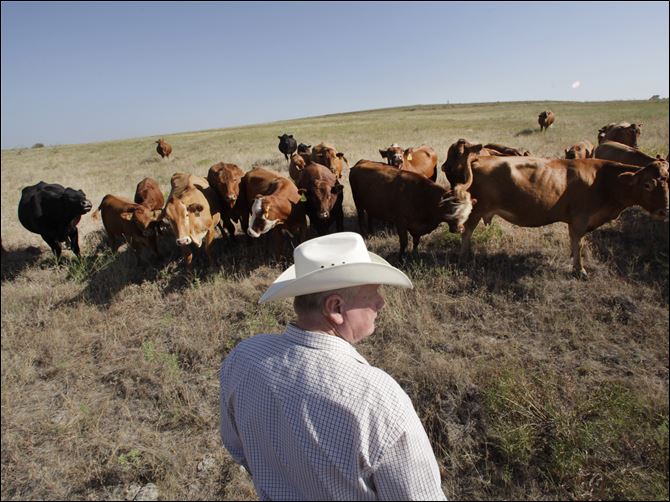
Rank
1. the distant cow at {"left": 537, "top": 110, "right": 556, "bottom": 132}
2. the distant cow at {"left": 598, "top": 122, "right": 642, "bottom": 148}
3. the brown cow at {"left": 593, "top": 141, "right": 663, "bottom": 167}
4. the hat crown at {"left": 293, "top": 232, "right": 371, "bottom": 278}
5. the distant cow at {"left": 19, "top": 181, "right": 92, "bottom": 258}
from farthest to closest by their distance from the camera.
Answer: the distant cow at {"left": 537, "top": 110, "right": 556, "bottom": 132} → the distant cow at {"left": 598, "top": 122, "right": 642, "bottom": 148} → the distant cow at {"left": 19, "top": 181, "right": 92, "bottom": 258} → the brown cow at {"left": 593, "top": 141, "right": 663, "bottom": 167} → the hat crown at {"left": 293, "top": 232, "right": 371, "bottom": 278}

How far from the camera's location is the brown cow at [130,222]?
7570 millimetres

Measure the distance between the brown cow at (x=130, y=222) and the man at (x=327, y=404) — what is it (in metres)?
6.44

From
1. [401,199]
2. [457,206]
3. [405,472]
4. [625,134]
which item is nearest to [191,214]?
[401,199]

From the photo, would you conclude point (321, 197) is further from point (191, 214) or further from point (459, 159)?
point (459, 159)

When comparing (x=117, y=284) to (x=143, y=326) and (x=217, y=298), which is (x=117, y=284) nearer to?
(x=143, y=326)

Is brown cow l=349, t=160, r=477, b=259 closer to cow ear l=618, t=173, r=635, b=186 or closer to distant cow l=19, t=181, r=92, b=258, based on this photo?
cow ear l=618, t=173, r=635, b=186

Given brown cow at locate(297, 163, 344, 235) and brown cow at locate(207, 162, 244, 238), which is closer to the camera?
brown cow at locate(297, 163, 344, 235)

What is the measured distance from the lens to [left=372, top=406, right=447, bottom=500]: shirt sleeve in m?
1.37

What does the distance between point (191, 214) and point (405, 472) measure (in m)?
6.74

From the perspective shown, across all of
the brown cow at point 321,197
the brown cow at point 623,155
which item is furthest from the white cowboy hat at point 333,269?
the brown cow at point 623,155

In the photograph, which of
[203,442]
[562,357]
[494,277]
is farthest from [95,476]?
[494,277]

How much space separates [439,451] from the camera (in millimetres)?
3596

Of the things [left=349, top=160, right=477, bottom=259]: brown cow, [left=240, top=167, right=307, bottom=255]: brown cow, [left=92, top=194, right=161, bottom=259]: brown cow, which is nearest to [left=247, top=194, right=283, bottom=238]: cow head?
[left=240, top=167, right=307, bottom=255]: brown cow

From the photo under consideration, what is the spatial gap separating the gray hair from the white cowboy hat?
3cm
